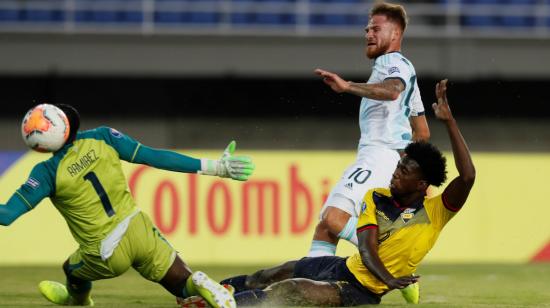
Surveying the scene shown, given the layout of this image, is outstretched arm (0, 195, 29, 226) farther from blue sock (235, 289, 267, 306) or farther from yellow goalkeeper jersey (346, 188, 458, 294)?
yellow goalkeeper jersey (346, 188, 458, 294)

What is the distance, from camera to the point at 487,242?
13.9 m

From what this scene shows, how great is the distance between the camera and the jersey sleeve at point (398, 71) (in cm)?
778

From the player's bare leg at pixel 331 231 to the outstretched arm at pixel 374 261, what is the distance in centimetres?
109

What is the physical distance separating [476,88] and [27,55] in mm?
8182

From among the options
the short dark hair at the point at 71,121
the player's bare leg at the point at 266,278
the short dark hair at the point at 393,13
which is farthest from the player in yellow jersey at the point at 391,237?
the short dark hair at the point at 393,13

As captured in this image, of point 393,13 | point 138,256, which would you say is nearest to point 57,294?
point 138,256

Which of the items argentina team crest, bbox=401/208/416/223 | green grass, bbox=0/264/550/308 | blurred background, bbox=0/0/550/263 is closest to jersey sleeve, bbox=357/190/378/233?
argentina team crest, bbox=401/208/416/223

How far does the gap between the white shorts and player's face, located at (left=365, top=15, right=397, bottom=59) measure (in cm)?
72

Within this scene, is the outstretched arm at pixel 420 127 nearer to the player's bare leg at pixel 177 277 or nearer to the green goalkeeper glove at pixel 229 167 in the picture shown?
the green goalkeeper glove at pixel 229 167

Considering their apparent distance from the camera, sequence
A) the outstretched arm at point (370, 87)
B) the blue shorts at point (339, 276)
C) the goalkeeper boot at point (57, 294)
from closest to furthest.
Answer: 1. the blue shorts at point (339, 276)
2. the outstretched arm at point (370, 87)
3. the goalkeeper boot at point (57, 294)

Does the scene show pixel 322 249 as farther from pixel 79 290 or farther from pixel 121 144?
pixel 121 144

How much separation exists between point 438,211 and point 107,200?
2006 mm

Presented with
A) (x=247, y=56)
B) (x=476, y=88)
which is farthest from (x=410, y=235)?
(x=476, y=88)

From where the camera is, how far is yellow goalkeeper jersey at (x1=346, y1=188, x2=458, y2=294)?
6852mm
